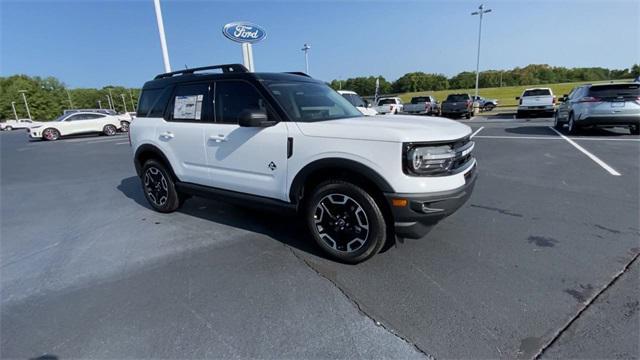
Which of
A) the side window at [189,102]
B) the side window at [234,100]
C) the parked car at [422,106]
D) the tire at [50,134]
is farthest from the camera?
the parked car at [422,106]

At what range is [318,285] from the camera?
8.71 feet

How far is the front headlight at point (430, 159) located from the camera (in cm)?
248

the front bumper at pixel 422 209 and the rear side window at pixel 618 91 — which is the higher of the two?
the rear side window at pixel 618 91

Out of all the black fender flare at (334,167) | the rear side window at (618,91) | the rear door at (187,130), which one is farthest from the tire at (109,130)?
the rear side window at (618,91)

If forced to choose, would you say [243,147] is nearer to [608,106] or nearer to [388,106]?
[608,106]

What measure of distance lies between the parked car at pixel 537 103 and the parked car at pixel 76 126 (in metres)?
23.8

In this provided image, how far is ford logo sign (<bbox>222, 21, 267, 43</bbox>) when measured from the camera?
1137 centimetres

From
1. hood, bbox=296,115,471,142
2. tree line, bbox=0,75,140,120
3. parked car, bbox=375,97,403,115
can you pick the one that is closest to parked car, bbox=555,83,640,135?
hood, bbox=296,115,471,142

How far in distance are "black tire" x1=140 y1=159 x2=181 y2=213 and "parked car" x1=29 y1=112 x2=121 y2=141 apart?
17700 millimetres

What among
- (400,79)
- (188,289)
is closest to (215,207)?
(188,289)

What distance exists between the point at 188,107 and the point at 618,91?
11141 mm

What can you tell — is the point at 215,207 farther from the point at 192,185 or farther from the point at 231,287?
the point at 231,287

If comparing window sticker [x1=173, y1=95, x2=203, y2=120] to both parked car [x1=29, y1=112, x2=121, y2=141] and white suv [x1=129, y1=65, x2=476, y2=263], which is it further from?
parked car [x1=29, y1=112, x2=121, y2=141]

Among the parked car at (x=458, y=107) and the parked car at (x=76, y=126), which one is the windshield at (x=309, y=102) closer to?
the parked car at (x=458, y=107)
